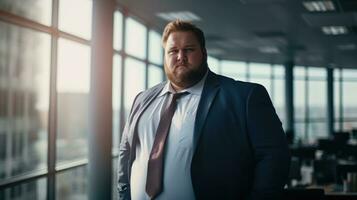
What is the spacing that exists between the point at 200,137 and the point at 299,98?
538 inches

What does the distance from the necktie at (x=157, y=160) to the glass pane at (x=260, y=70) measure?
41.5 ft

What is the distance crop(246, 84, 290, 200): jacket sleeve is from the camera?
4.67 ft

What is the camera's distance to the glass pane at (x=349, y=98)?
49.7 feet

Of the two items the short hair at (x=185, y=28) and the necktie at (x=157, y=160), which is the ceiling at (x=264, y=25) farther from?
the necktie at (x=157, y=160)

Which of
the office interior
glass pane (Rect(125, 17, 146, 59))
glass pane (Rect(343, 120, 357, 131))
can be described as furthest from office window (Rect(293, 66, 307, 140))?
glass pane (Rect(125, 17, 146, 59))

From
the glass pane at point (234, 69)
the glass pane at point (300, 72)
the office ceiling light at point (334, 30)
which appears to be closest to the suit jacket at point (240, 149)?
the office ceiling light at point (334, 30)

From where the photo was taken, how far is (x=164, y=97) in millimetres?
1693

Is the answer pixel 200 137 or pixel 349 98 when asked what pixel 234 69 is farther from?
pixel 200 137

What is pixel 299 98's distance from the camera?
14570mm

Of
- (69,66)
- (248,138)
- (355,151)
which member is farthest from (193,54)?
(355,151)

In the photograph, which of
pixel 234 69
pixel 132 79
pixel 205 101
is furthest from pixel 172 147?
pixel 234 69

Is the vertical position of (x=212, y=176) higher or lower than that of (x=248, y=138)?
lower

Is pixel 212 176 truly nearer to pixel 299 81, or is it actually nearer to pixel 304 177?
pixel 304 177

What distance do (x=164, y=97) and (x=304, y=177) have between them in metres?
4.42
